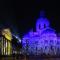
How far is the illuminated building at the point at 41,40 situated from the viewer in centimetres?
1980

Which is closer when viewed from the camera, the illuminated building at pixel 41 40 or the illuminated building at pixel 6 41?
the illuminated building at pixel 41 40

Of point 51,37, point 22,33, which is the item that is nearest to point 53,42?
point 51,37

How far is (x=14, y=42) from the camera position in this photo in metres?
19.3

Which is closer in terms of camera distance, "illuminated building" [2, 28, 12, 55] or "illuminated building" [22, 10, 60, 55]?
"illuminated building" [22, 10, 60, 55]

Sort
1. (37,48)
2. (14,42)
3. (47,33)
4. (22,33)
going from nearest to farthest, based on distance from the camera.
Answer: (22,33), (14,42), (37,48), (47,33)

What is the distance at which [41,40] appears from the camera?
22.0m

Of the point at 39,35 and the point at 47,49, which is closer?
the point at 47,49

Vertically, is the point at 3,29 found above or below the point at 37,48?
above

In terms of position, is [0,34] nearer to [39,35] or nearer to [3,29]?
[3,29]

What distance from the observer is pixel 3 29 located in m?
20.2

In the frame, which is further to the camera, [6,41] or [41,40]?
[41,40]

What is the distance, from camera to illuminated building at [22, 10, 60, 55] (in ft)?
65.0

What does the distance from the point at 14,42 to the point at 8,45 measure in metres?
1.50

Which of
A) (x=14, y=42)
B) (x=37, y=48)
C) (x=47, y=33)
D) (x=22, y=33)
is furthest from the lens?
(x=47, y=33)
